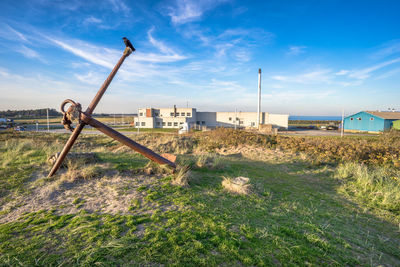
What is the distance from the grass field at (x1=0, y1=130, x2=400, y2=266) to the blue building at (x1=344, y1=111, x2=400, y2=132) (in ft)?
111

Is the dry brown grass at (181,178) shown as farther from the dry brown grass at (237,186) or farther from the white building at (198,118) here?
the white building at (198,118)

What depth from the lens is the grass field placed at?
7.18 ft

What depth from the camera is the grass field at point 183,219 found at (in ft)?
7.18

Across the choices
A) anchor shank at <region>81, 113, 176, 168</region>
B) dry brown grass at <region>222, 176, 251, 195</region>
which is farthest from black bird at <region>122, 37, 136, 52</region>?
dry brown grass at <region>222, 176, 251, 195</region>

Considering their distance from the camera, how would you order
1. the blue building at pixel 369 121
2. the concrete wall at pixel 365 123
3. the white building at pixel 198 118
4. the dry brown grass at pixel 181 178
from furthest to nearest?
1. the white building at pixel 198 118
2. the concrete wall at pixel 365 123
3. the blue building at pixel 369 121
4. the dry brown grass at pixel 181 178

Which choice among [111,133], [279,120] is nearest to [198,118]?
[279,120]

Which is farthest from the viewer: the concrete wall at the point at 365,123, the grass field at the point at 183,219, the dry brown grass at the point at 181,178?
the concrete wall at the point at 365,123

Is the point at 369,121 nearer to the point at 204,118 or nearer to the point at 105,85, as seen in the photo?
the point at 204,118

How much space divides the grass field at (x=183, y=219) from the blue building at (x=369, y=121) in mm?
33869

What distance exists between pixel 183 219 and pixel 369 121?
41.1 m

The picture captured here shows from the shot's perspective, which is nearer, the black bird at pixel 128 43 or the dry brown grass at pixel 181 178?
the black bird at pixel 128 43

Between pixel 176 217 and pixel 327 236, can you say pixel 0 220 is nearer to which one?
pixel 176 217

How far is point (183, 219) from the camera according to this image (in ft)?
9.91

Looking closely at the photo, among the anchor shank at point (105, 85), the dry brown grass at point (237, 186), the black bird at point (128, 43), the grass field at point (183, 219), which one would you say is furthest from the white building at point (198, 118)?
the anchor shank at point (105, 85)
